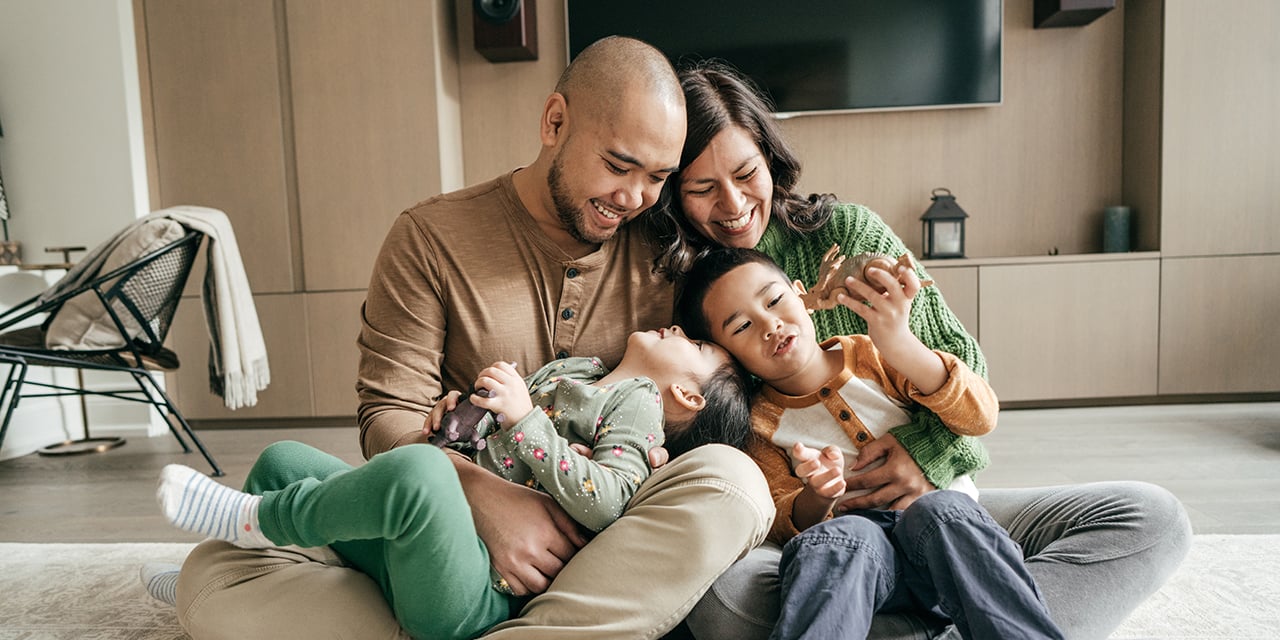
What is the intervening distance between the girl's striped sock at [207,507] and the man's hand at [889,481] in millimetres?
842

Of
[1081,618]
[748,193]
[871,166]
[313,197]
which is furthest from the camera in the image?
[871,166]

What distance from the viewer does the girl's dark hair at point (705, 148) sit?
1.40 m

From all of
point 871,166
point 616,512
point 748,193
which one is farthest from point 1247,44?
point 616,512

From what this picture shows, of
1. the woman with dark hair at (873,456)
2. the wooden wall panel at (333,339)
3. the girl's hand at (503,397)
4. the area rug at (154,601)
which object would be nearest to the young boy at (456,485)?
the girl's hand at (503,397)

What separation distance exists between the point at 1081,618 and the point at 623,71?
1.02 m

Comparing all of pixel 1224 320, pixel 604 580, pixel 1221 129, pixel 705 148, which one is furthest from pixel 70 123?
pixel 1224 320

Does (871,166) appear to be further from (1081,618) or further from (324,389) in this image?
(1081,618)

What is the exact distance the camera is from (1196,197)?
3.26 metres

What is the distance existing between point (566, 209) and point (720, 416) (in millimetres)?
441

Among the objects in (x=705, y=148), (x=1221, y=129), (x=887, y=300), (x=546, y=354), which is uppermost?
(x=1221, y=129)

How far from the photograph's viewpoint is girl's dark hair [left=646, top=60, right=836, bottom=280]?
140 centimetres

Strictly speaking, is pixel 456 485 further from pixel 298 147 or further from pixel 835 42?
pixel 835 42

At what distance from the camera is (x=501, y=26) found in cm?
342

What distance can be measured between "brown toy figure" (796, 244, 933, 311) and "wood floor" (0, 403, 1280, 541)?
129 cm
